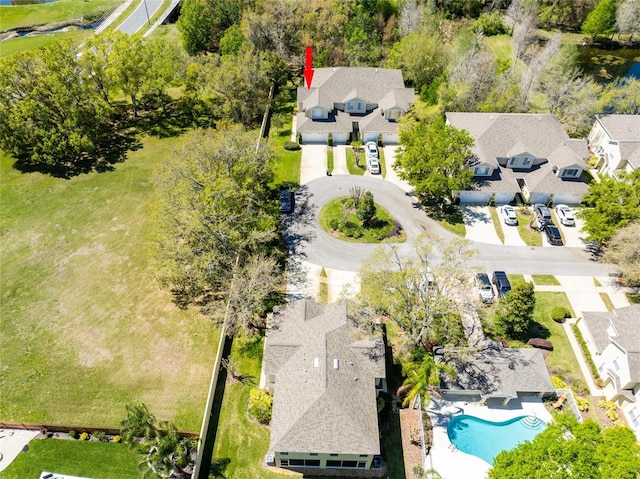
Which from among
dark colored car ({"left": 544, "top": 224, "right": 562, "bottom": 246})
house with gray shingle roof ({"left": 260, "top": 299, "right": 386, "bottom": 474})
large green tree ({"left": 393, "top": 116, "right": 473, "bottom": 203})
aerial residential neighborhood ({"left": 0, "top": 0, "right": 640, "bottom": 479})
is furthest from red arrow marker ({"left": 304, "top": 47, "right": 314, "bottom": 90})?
house with gray shingle roof ({"left": 260, "top": 299, "right": 386, "bottom": 474})

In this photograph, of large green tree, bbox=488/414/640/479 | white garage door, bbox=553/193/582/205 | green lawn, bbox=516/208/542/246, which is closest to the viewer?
large green tree, bbox=488/414/640/479

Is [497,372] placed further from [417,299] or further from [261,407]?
[261,407]

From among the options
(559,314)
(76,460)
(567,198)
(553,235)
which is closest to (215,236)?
(76,460)

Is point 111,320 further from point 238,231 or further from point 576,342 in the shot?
point 576,342

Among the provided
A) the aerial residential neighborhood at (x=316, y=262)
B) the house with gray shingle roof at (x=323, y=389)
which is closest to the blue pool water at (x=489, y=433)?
the aerial residential neighborhood at (x=316, y=262)

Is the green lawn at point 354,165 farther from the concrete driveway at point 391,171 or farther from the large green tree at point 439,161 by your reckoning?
the large green tree at point 439,161

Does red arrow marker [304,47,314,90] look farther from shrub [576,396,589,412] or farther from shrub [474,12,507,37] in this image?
shrub [576,396,589,412]
